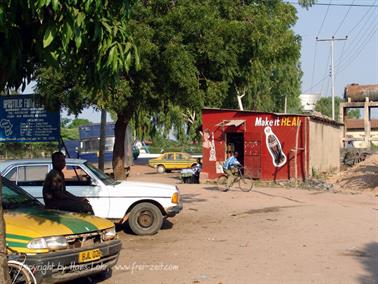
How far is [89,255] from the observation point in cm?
708

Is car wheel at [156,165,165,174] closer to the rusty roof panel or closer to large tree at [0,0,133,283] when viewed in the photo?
the rusty roof panel

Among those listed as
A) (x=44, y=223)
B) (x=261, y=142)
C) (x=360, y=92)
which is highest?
(x=360, y=92)

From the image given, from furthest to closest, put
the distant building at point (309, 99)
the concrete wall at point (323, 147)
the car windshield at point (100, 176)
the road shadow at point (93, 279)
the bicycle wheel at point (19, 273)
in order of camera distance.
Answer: the distant building at point (309, 99), the concrete wall at point (323, 147), the car windshield at point (100, 176), the road shadow at point (93, 279), the bicycle wheel at point (19, 273)

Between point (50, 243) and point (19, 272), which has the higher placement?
point (50, 243)

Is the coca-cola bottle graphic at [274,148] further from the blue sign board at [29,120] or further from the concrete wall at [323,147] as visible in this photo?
the blue sign board at [29,120]

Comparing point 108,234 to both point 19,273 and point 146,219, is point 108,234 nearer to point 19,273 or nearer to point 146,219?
point 19,273

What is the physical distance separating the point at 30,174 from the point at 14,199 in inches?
140

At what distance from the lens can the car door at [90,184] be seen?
37.3 ft

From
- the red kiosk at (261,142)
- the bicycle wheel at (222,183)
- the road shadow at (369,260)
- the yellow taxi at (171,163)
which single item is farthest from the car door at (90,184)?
the yellow taxi at (171,163)

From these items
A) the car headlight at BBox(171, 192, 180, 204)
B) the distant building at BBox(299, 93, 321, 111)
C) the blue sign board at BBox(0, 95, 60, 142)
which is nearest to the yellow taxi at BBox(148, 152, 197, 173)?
the blue sign board at BBox(0, 95, 60, 142)

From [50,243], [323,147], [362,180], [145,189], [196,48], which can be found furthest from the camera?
[323,147]

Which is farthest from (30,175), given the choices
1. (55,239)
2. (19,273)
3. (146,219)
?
(19,273)

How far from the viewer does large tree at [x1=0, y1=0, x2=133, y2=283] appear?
478cm

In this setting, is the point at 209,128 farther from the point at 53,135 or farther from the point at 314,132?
the point at 53,135
